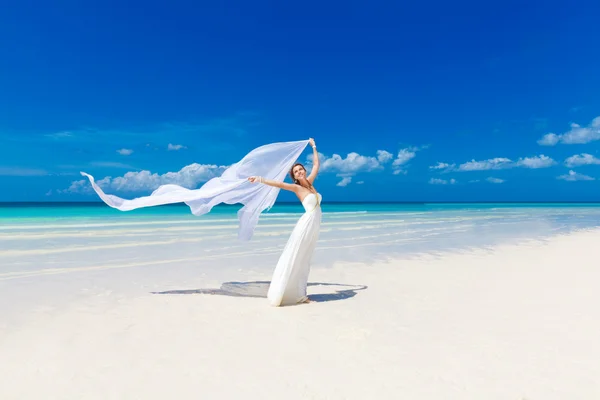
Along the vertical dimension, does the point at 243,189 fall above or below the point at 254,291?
above

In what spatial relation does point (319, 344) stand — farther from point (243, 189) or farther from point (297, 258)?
point (243, 189)

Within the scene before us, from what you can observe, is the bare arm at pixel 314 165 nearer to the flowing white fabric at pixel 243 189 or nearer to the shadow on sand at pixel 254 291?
the flowing white fabric at pixel 243 189

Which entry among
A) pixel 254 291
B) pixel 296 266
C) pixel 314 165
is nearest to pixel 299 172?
pixel 314 165

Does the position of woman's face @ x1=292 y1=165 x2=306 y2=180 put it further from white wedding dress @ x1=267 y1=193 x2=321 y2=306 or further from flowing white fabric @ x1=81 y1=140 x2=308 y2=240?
flowing white fabric @ x1=81 y1=140 x2=308 y2=240

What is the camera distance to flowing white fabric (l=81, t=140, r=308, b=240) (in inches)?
342

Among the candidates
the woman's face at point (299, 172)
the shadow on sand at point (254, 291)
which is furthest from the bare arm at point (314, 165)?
the shadow on sand at point (254, 291)

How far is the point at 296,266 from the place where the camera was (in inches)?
303

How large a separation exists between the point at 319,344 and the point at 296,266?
90.9 inches

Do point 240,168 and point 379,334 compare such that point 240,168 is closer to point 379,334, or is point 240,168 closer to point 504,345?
point 379,334

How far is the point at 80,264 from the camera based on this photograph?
467 inches

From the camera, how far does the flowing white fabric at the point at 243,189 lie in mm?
8688

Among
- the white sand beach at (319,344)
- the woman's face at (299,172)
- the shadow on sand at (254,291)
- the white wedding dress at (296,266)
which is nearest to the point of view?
the white sand beach at (319,344)

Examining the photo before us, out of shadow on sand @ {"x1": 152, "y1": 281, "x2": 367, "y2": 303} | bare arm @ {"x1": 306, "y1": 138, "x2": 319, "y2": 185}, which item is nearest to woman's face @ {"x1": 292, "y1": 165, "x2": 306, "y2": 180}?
bare arm @ {"x1": 306, "y1": 138, "x2": 319, "y2": 185}

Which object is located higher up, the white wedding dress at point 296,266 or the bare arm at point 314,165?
the bare arm at point 314,165
